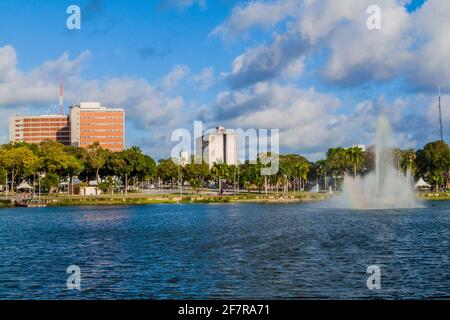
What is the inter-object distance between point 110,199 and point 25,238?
94613 millimetres

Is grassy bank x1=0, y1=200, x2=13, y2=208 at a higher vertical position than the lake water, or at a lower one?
higher

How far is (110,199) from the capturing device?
165375 mm

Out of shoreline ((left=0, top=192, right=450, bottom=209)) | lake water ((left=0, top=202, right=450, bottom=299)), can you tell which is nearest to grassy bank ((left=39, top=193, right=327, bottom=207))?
shoreline ((left=0, top=192, right=450, bottom=209))

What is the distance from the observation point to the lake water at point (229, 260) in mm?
37062

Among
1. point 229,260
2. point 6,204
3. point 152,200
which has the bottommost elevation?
point 229,260

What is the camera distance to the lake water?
3706cm

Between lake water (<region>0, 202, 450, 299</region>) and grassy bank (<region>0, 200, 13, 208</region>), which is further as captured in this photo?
grassy bank (<region>0, 200, 13, 208</region>)

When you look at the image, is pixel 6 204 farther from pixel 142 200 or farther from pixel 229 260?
pixel 229 260

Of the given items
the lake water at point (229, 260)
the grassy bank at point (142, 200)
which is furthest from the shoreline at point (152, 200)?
the lake water at point (229, 260)

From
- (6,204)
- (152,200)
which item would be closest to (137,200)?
(152,200)

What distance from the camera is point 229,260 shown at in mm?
49875

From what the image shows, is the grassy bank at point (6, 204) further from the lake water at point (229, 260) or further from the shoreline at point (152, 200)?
the lake water at point (229, 260)

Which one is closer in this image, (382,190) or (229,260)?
(229,260)

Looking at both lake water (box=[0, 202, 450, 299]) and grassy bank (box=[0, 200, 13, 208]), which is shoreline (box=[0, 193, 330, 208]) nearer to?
grassy bank (box=[0, 200, 13, 208])
